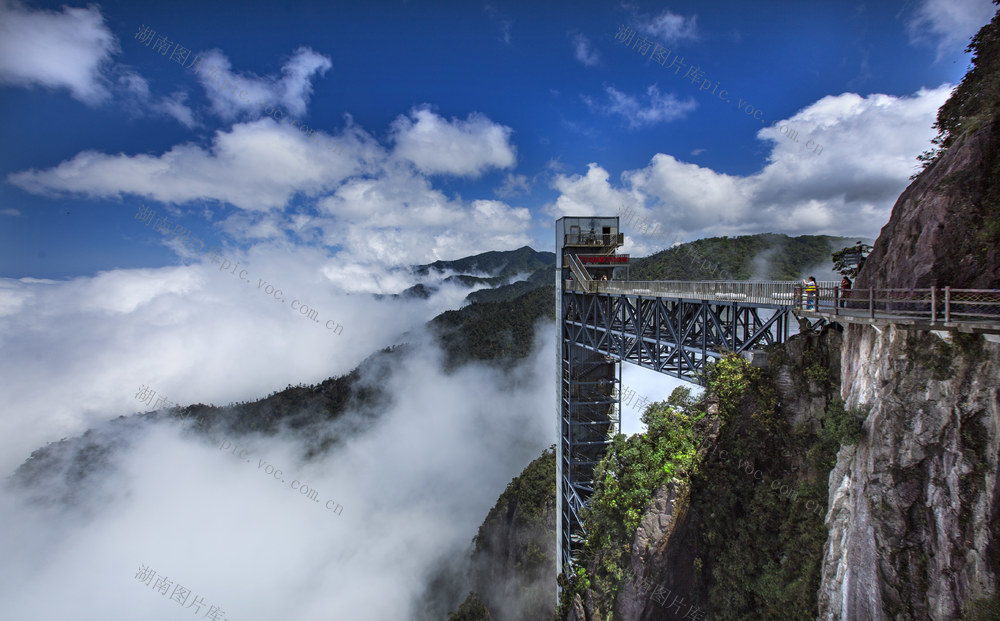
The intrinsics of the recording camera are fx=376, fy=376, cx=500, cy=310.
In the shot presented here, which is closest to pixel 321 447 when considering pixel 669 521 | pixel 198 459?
pixel 198 459

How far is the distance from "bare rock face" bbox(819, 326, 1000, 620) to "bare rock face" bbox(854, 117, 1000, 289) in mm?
1554

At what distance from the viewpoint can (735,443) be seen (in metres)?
11.9

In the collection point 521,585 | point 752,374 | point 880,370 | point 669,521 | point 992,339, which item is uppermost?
point 992,339

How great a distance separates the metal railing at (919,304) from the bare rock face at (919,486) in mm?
403

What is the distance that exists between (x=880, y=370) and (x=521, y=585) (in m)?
50.6

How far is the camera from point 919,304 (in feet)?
24.8

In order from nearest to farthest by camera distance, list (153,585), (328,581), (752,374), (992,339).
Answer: (992,339), (752,374), (328,581), (153,585)

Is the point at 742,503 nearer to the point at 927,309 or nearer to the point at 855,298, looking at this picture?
the point at 855,298

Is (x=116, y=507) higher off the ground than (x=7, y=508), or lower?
lower

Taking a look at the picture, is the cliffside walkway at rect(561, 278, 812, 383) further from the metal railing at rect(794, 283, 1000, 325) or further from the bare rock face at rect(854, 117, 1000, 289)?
the bare rock face at rect(854, 117, 1000, 289)

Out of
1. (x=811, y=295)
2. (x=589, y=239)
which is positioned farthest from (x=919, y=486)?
(x=589, y=239)

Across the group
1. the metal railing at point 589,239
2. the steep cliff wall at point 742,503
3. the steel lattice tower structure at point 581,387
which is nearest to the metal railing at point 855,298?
the steep cliff wall at point 742,503

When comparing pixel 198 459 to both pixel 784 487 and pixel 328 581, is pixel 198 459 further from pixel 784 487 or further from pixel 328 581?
pixel 784 487

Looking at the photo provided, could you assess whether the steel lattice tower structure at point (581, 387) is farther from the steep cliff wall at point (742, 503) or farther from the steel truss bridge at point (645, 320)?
the steep cliff wall at point (742, 503)
